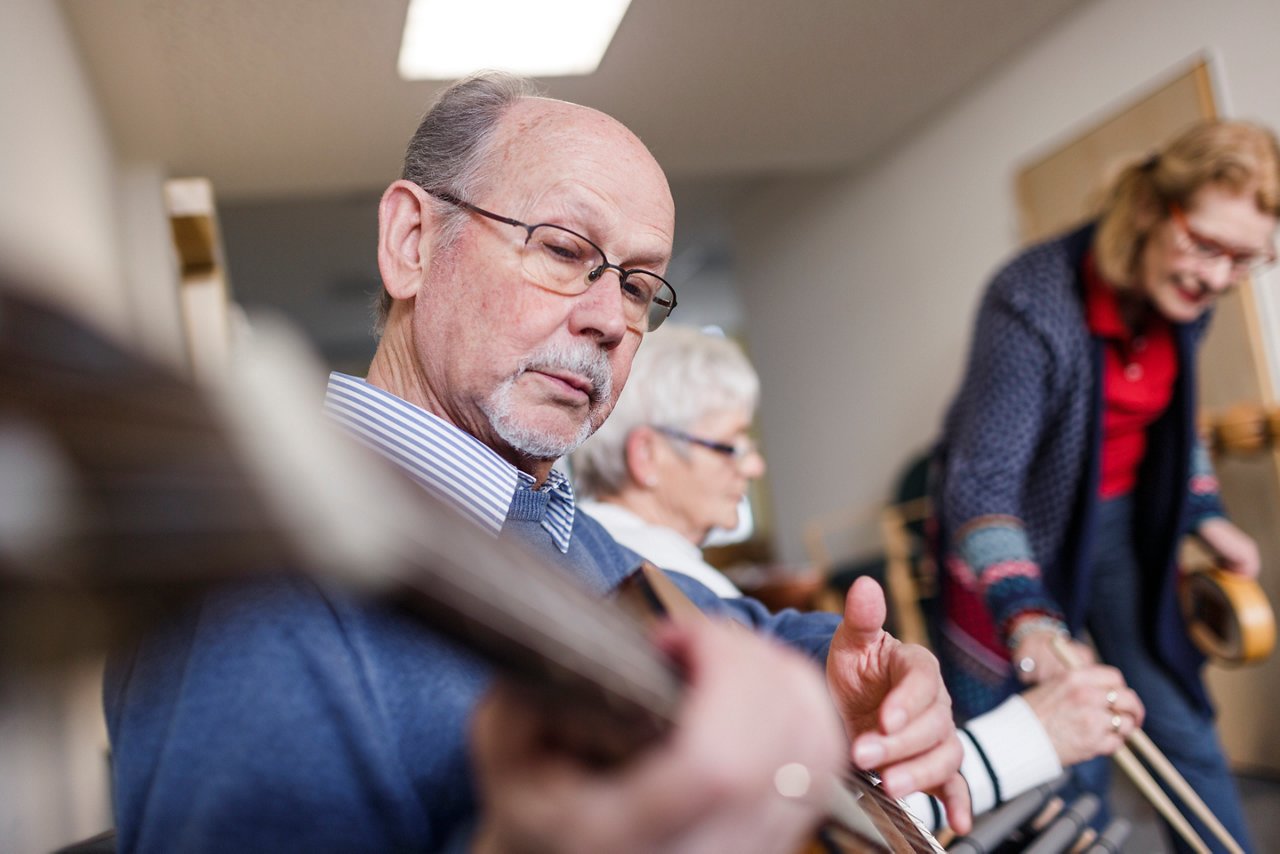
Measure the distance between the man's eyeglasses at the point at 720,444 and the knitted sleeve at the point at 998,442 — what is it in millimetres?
349

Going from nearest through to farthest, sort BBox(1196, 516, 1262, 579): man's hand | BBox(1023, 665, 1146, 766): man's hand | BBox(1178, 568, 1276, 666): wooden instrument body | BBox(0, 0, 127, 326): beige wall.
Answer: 1. BBox(1023, 665, 1146, 766): man's hand
2. BBox(1178, 568, 1276, 666): wooden instrument body
3. BBox(1196, 516, 1262, 579): man's hand
4. BBox(0, 0, 127, 326): beige wall

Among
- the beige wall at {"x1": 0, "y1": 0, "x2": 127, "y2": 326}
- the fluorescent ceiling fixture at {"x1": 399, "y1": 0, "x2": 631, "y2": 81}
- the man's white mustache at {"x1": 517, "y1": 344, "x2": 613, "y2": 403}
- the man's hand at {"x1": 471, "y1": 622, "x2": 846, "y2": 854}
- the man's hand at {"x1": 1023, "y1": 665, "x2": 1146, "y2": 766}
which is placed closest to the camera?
the man's hand at {"x1": 471, "y1": 622, "x2": 846, "y2": 854}

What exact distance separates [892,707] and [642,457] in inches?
38.3

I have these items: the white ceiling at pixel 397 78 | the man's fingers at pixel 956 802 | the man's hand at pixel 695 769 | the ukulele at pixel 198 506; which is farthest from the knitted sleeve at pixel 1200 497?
the ukulele at pixel 198 506

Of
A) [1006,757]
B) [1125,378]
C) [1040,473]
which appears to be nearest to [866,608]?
[1006,757]

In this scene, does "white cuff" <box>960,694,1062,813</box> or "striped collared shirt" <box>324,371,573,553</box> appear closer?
"striped collared shirt" <box>324,371,573,553</box>

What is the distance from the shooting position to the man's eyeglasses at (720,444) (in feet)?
5.63

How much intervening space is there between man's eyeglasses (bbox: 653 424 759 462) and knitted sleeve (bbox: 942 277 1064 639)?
0.35m

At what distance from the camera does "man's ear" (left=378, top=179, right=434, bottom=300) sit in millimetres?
973

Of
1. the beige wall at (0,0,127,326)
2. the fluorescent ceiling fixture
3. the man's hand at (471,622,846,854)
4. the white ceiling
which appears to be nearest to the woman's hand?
the man's hand at (471,622,846,854)

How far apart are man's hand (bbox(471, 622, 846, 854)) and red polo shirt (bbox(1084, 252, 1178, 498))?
1.46m

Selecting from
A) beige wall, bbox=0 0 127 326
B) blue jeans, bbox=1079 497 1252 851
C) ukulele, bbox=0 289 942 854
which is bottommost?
blue jeans, bbox=1079 497 1252 851

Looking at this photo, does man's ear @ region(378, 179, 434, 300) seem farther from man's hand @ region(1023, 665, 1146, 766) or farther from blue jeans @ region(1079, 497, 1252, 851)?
blue jeans @ region(1079, 497, 1252, 851)

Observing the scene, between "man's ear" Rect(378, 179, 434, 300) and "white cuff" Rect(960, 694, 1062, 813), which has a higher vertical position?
"man's ear" Rect(378, 179, 434, 300)
